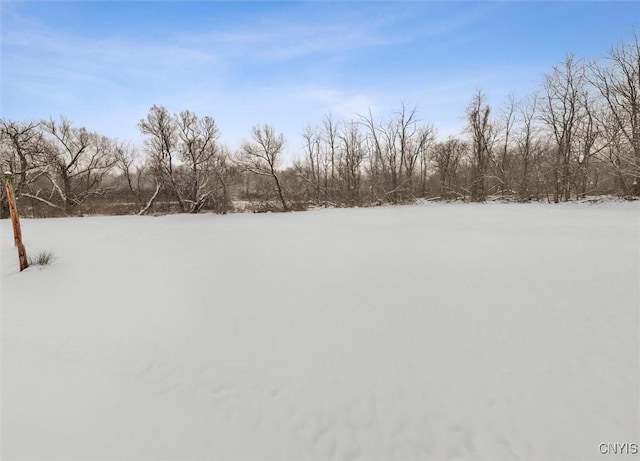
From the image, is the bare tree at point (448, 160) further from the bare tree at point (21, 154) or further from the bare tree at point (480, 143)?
the bare tree at point (21, 154)

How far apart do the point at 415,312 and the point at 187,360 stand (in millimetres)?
3911

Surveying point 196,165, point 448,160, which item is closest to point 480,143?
point 448,160

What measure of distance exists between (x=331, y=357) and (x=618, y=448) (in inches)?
121

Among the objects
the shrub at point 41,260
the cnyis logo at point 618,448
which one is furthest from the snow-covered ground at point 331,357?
the shrub at point 41,260

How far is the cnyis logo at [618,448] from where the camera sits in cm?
266

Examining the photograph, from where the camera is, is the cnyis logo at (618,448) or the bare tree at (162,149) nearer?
the cnyis logo at (618,448)

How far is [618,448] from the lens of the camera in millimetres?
2699

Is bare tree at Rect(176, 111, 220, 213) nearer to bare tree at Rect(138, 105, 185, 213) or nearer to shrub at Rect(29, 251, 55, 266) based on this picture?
bare tree at Rect(138, 105, 185, 213)

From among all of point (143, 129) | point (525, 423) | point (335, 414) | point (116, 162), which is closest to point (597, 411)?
point (525, 423)

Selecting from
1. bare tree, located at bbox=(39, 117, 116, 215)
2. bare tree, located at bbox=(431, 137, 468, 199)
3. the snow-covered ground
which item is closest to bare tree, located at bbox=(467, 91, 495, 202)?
bare tree, located at bbox=(431, 137, 468, 199)

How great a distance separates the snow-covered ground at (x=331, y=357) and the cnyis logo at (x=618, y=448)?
0.14 feet

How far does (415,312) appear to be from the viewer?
513cm

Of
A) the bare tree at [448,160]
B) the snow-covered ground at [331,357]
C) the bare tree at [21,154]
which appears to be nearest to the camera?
the snow-covered ground at [331,357]

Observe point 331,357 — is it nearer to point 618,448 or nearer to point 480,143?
point 618,448
